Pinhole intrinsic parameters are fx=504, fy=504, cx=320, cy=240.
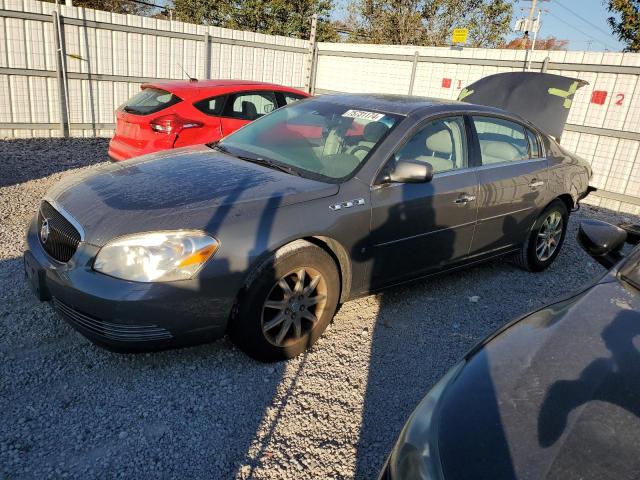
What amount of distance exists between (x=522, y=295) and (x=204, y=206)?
10.2 feet

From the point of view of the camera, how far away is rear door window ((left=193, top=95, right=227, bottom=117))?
6495 millimetres

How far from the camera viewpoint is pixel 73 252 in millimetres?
2781

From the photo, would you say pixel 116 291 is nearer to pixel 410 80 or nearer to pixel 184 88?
pixel 184 88

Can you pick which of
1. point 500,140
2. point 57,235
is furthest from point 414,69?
point 57,235

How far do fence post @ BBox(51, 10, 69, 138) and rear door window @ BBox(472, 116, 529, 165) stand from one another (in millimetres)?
8524

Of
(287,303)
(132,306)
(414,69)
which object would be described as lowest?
(287,303)

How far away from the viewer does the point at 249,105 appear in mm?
7012

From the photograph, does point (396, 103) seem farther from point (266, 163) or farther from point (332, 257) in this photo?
point (332, 257)

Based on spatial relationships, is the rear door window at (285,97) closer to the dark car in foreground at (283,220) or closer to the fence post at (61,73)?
the dark car in foreground at (283,220)

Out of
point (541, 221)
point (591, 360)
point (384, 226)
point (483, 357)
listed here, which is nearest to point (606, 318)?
point (591, 360)

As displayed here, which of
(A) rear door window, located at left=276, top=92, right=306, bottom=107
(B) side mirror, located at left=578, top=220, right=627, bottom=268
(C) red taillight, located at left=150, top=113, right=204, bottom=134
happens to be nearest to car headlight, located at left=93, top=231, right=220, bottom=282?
(B) side mirror, located at left=578, top=220, right=627, bottom=268

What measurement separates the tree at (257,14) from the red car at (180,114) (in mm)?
14686

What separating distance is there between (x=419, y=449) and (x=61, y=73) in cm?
1041

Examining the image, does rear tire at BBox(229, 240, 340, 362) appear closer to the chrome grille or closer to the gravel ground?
the gravel ground
